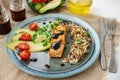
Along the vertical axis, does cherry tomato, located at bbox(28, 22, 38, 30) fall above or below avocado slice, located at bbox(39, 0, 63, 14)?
below

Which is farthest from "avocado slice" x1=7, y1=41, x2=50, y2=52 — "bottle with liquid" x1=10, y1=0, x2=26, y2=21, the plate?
"bottle with liquid" x1=10, y1=0, x2=26, y2=21

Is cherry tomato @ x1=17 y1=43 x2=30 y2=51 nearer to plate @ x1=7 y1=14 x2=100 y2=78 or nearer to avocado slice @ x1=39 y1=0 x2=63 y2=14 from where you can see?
plate @ x1=7 y1=14 x2=100 y2=78

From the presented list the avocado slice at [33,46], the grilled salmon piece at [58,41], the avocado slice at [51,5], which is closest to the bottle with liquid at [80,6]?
the avocado slice at [51,5]

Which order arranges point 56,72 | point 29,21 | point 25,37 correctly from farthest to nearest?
point 29,21, point 25,37, point 56,72

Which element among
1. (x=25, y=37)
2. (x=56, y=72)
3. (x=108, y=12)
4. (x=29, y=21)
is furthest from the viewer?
(x=108, y=12)

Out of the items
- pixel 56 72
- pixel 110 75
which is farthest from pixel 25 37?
pixel 110 75

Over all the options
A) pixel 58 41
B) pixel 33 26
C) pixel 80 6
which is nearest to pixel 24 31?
pixel 33 26

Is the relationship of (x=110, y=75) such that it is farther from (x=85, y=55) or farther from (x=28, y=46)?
(x=28, y=46)
